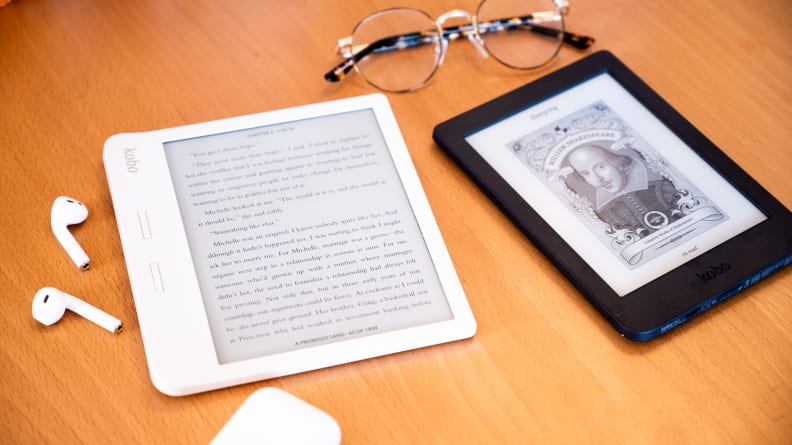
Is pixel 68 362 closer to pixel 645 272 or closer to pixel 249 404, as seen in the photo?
pixel 249 404

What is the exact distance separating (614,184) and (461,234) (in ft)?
0.56

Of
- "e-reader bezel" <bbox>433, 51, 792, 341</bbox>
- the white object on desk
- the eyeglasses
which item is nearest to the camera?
the white object on desk

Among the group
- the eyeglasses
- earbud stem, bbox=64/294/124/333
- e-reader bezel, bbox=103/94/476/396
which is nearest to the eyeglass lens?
the eyeglasses

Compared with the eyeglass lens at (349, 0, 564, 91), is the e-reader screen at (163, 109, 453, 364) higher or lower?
lower

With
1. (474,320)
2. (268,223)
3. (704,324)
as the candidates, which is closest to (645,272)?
(704,324)

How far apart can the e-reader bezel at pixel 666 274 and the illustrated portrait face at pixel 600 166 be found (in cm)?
8

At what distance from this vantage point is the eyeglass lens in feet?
3.02

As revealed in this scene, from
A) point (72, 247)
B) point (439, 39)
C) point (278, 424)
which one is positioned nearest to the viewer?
point (278, 424)

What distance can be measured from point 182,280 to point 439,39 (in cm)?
43

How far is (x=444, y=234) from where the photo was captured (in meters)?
0.79

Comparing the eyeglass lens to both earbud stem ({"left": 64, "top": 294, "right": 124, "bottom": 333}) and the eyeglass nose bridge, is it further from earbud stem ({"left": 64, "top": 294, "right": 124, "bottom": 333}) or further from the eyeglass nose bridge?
earbud stem ({"left": 64, "top": 294, "right": 124, "bottom": 333})

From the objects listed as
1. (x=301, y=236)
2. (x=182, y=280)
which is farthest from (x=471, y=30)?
(x=182, y=280)

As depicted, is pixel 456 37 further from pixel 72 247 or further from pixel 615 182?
pixel 72 247

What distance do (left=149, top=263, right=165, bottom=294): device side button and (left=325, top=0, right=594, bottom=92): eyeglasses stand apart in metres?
0.31
